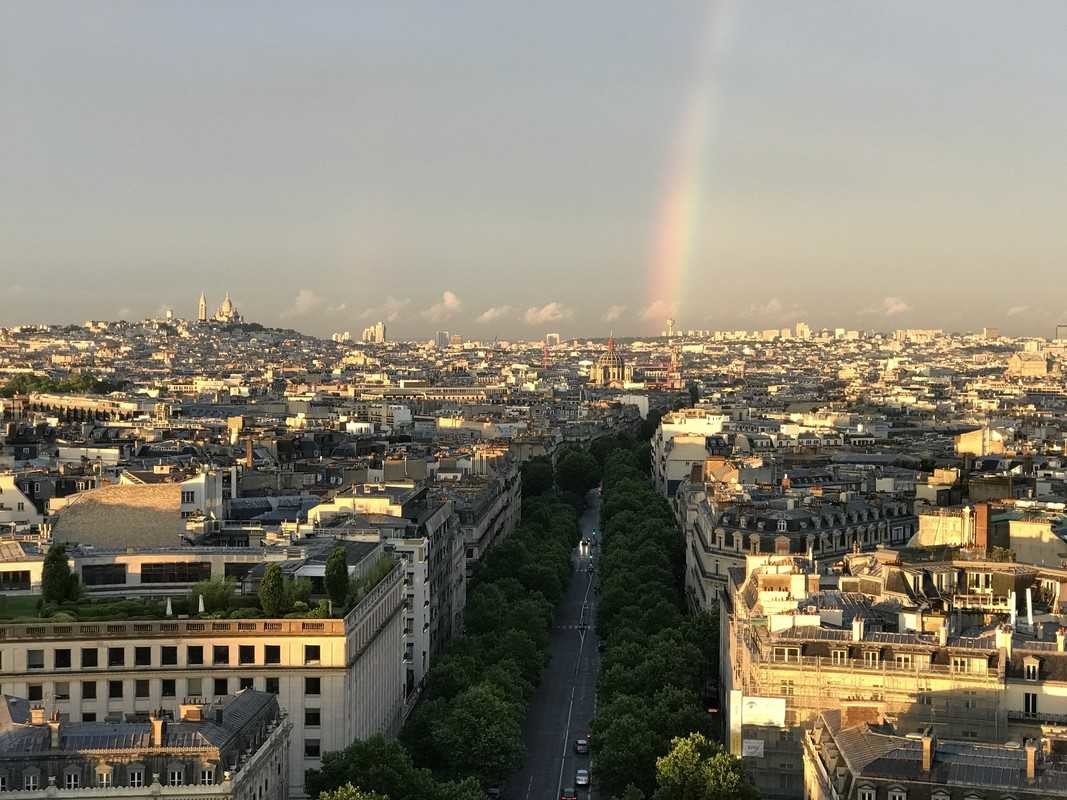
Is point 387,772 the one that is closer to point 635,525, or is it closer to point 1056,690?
point 1056,690

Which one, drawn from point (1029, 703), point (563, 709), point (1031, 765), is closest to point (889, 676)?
point (1029, 703)

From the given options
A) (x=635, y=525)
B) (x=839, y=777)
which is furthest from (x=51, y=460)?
(x=839, y=777)

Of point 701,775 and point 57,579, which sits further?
point 57,579

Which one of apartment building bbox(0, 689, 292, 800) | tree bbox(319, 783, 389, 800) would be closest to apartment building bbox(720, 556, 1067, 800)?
tree bbox(319, 783, 389, 800)

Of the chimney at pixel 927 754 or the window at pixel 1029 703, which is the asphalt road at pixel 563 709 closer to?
the window at pixel 1029 703

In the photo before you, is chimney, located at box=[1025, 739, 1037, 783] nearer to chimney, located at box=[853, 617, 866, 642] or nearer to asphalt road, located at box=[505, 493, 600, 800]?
chimney, located at box=[853, 617, 866, 642]

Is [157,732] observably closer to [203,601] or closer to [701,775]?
[203,601]
